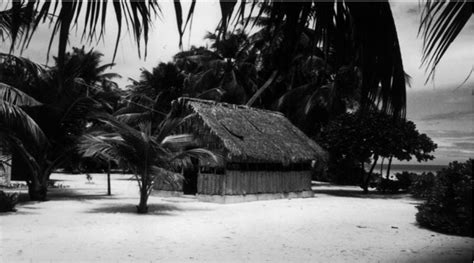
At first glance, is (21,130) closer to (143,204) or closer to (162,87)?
(143,204)

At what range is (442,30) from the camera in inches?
66.8

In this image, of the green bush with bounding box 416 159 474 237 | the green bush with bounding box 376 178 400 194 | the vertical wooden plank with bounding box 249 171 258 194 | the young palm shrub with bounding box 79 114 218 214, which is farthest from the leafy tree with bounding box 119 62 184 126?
the green bush with bounding box 416 159 474 237

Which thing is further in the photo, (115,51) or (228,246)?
(228,246)

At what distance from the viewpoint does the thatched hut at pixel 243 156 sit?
48.8 ft

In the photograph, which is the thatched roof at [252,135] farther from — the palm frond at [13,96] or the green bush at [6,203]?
the green bush at [6,203]

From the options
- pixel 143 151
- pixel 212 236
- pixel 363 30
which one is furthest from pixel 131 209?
pixel 363 30

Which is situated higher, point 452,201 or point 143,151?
point 143,151

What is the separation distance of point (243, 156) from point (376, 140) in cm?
809

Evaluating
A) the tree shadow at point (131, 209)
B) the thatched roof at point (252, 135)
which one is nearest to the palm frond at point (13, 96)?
the tree shadow at point (131, 209)

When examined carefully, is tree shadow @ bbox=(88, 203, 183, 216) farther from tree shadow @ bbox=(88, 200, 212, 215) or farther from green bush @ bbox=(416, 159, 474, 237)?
green bush @ bbox=(416, 159, 474, 237)

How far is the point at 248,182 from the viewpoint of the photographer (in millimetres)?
15547

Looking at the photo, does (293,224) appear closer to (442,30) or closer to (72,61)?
(72,61)

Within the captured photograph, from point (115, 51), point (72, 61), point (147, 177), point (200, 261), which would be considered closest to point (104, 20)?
point (115, 51)

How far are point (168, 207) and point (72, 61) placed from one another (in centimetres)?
525
